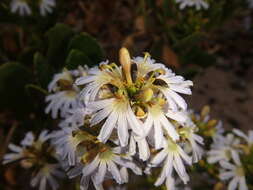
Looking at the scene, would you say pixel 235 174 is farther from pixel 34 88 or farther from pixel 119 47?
pixel 119 47

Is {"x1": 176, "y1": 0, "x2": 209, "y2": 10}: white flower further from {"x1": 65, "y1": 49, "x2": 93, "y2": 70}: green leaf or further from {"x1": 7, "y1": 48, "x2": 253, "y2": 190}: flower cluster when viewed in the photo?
{"x1": 7, "y1": 48, "x2": 253, "y2": 190}: flower cluster

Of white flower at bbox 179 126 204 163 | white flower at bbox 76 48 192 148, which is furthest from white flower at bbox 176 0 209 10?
white flower at bbox 76 48 192 148

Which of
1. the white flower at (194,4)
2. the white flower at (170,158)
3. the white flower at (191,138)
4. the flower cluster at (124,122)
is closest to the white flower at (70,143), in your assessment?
the flower cluster at (124,122)

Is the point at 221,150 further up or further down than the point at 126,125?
further down

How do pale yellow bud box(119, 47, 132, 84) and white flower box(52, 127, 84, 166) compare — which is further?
white flower box(52, 127, 84, 166)

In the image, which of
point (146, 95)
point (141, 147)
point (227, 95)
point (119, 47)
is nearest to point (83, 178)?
point (141, 147)

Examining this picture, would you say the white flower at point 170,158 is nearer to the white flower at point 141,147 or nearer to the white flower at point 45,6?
the white flower at point 141,147
